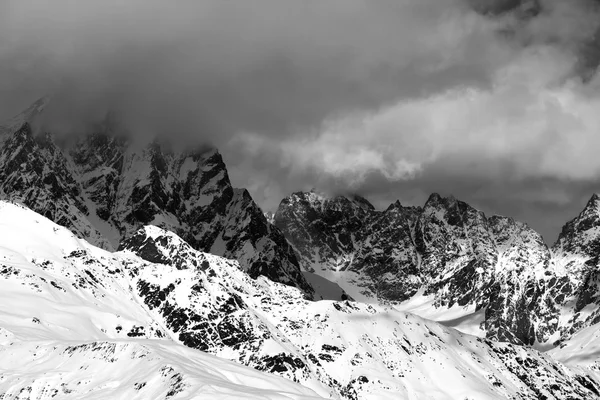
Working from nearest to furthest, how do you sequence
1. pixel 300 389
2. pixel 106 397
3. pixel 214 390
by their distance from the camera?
pixel 214 390 < pixel 106 397 < pixel 300 389

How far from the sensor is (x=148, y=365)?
138 metres

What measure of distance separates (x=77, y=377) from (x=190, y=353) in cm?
3461

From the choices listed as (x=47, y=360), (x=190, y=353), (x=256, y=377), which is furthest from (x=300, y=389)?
(x=47, y=360)

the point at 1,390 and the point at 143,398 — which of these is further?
the point at 1,390

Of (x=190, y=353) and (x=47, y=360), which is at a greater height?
(x=190, y=353)

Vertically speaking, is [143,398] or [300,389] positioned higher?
[300,389]

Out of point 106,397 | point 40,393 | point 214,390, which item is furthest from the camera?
point 40,393

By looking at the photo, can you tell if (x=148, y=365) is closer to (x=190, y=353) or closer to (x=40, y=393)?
(x=40, y=393)

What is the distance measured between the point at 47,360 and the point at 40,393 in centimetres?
1920

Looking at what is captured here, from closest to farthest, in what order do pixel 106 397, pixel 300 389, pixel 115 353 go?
pixel 106 397
pixel 115 353
pixel 300 389

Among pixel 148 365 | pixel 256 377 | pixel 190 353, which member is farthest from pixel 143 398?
pixel 190 353

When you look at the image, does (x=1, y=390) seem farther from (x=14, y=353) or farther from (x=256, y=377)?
(x=256, y=377)

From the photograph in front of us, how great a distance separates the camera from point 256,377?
156750 mm

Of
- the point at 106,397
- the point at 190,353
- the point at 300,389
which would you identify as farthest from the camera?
the point at 190,353
